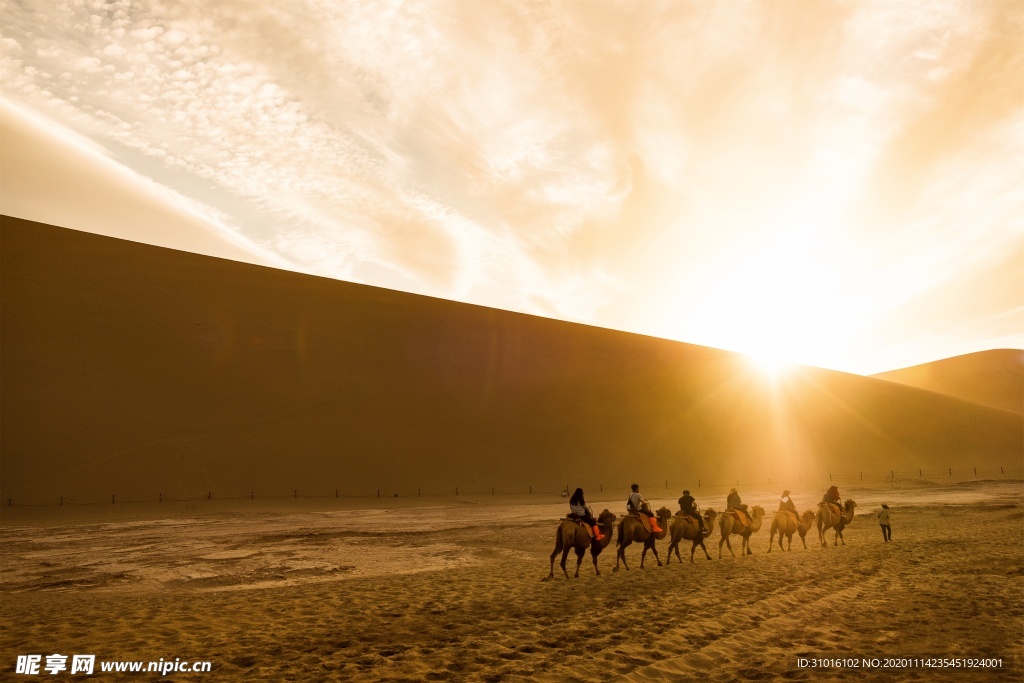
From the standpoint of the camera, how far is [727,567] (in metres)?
13.8

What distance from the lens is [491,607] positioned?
9609 mm

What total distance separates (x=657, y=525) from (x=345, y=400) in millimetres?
28642

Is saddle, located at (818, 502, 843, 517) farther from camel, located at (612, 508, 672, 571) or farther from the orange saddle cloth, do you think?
camel, located at (612, 508, 672, 571)

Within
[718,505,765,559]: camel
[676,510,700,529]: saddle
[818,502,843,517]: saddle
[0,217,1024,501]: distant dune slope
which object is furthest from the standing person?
[0,217,1024,501]: distant dune slope

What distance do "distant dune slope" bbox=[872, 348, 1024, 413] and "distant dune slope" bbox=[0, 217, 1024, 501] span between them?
259 ft

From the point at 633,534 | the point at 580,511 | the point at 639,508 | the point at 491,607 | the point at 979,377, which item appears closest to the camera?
the point at 491,607

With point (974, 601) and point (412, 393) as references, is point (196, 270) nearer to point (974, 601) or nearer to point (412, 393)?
point (412, 393)

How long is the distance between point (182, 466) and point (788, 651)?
98.5ft

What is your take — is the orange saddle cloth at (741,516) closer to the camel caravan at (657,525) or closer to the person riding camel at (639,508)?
the camel caravan at (657,525)

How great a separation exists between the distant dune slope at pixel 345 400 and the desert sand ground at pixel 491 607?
12.4m

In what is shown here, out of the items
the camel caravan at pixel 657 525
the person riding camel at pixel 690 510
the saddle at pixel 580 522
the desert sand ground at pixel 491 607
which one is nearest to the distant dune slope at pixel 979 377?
the camel caravan at pixel 657 525

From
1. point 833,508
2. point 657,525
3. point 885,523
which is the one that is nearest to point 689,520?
point 657,525

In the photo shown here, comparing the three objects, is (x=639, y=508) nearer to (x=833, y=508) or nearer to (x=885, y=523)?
(x=833, y=508)

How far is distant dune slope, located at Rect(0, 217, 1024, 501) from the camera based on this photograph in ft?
100
